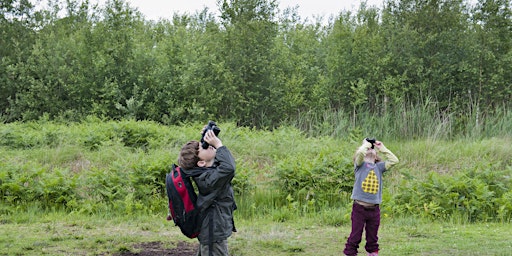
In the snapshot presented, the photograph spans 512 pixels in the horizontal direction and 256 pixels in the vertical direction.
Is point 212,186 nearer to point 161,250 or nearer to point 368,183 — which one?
point 368,183

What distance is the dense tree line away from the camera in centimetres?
1911

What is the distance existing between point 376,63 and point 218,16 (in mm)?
5762

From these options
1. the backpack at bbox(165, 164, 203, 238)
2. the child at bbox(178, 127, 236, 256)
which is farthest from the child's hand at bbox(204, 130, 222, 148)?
the backpack at bbox(165, 164, 203, 238)

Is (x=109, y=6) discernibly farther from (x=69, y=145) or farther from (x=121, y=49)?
(x=69, y=145)

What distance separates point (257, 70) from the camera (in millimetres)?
19734

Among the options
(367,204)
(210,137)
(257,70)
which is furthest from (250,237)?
(257,70)

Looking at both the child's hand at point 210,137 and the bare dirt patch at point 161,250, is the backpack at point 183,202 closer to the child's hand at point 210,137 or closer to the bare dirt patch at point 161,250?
the child's hand at point 210,137

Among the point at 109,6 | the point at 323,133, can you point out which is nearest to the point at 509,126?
the point at 323,133

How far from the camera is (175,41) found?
20266 mm

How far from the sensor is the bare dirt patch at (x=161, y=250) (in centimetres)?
646

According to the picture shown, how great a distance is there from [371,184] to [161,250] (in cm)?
254

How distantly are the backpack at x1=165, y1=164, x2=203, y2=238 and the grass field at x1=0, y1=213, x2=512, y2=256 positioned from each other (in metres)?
1.95

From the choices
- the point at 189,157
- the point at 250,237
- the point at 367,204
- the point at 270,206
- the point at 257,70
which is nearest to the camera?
the point at 189,157

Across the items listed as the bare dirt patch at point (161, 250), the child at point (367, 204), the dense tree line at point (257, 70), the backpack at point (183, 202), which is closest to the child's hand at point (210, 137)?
the backpack at point (183, 202)
